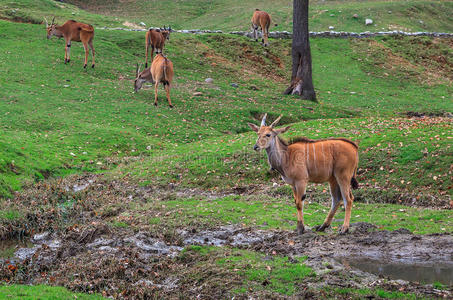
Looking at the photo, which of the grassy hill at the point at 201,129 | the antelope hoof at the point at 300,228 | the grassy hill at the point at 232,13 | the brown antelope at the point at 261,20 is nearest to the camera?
the antelope hoof at the point at 300,228

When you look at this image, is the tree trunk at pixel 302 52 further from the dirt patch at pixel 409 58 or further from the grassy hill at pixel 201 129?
the dirt patch at pixel 409 58

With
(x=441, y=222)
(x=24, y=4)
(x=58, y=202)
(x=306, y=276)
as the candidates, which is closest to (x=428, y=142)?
(x=441, y=222)

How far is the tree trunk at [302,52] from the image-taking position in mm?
27078

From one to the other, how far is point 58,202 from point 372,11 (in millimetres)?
37606

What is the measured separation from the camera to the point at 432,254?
8359mm

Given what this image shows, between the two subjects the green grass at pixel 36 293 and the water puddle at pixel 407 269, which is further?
the water puddle at pixel 407 269

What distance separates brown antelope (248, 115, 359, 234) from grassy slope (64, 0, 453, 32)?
31.4 meters

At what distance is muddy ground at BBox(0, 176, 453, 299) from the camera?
25.4 feet

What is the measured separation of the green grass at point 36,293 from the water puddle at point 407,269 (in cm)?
419

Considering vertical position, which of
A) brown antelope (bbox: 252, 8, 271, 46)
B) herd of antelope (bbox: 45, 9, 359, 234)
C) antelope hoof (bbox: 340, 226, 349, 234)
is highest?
brown antelope (bbox: 252, 8, 271, 46)

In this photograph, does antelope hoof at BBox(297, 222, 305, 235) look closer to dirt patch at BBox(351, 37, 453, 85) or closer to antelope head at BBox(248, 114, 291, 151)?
antelope head at BBox(248, 114, 291, 151)

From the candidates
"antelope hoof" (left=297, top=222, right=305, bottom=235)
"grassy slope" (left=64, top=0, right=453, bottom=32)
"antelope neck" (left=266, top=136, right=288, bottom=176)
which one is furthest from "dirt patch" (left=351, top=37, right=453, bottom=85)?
"antelope hoof" (left=297, top=222, right=305, bottom=235)

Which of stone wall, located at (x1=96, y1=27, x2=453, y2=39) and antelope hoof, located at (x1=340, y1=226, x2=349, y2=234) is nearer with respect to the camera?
antelope hoof, located at (x1=340, y1=226, x2=349, y2=234)

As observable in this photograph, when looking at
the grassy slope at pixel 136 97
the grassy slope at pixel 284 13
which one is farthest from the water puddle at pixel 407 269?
the grassy slope at pixel 284 13
